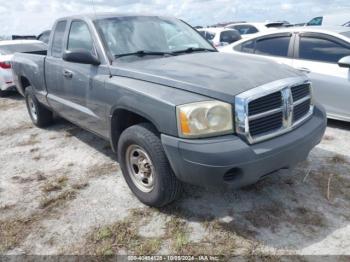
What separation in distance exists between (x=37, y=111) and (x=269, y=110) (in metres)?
4.38

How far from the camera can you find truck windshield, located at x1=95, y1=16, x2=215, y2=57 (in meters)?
3.67

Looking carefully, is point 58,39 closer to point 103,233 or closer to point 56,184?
point 56,184

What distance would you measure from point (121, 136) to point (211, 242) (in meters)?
1.29

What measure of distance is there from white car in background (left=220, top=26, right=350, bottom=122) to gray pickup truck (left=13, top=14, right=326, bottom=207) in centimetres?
187

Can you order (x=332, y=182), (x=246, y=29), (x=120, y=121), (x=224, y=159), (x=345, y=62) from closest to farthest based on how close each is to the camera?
(x=224, y=159) < (x=120, y=121) < (x=332, y=182) < (x=345, y=62) < (x=246, y=29)

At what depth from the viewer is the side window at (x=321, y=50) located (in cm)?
523

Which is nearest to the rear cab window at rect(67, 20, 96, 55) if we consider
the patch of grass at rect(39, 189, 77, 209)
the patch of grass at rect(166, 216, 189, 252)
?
the patch of grass at rect(39, 189, 77, 209)

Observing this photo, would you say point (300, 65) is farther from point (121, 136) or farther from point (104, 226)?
point (104, 226)

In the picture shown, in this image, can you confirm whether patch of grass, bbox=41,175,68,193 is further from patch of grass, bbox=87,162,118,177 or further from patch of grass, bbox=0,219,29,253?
patch of grass, bbox=0,219,29,253

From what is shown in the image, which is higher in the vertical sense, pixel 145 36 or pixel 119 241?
pixel 145 36

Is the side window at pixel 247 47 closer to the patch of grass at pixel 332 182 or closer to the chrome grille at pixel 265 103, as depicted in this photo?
the patch of grass at pixel 332 182

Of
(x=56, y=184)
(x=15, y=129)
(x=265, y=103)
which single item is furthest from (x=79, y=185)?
(x=15, y=129)

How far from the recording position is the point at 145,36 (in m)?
3.85

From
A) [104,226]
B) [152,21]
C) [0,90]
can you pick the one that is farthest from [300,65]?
[0,90]
